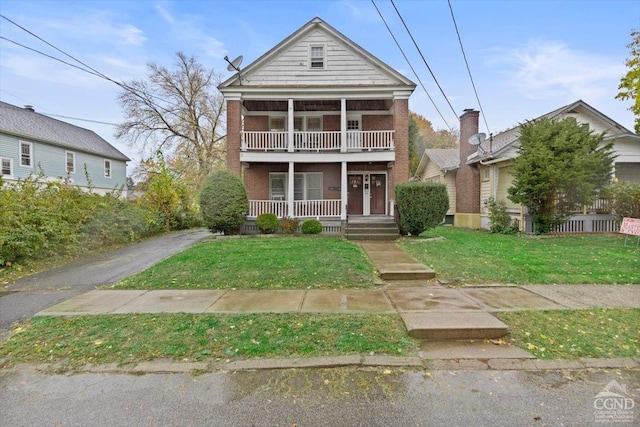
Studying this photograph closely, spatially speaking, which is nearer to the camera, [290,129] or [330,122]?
[290,129]

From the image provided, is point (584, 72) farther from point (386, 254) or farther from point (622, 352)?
point (622, 352)

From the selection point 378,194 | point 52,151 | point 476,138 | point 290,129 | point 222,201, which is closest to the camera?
point 222,201

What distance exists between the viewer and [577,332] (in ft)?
12.4

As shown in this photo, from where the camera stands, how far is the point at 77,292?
570cm

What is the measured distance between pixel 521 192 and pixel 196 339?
42.6ft

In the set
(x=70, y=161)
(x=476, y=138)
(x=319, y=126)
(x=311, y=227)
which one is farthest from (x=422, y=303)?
(x=70, y=161)

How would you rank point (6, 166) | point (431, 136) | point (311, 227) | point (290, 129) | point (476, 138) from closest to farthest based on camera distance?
point (311, 227)
point (290, 129)
point (476, 138)
point (6, 166)
point (431, 136)

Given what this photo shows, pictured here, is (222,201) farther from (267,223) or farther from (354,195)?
(354,195)

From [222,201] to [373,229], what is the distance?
19.2 feet

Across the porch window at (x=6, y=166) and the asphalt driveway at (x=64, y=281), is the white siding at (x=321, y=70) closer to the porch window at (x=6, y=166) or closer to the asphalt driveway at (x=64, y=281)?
the asphalt driveway at (x=64, y=281)

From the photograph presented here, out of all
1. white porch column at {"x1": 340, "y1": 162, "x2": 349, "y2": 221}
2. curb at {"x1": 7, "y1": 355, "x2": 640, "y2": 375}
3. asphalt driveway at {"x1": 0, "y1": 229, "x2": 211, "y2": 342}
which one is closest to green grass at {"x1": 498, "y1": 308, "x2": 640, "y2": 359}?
curb at {"x1": 7, "y1": 355, "x2": 640, "y2": 375}

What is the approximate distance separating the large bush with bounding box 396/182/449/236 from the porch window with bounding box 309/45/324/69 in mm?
7210

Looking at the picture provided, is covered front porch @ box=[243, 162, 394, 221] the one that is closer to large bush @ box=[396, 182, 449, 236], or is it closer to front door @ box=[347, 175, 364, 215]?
front door @ box=[347, 175, 364, 215]

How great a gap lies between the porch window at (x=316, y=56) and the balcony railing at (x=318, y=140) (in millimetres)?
3195
